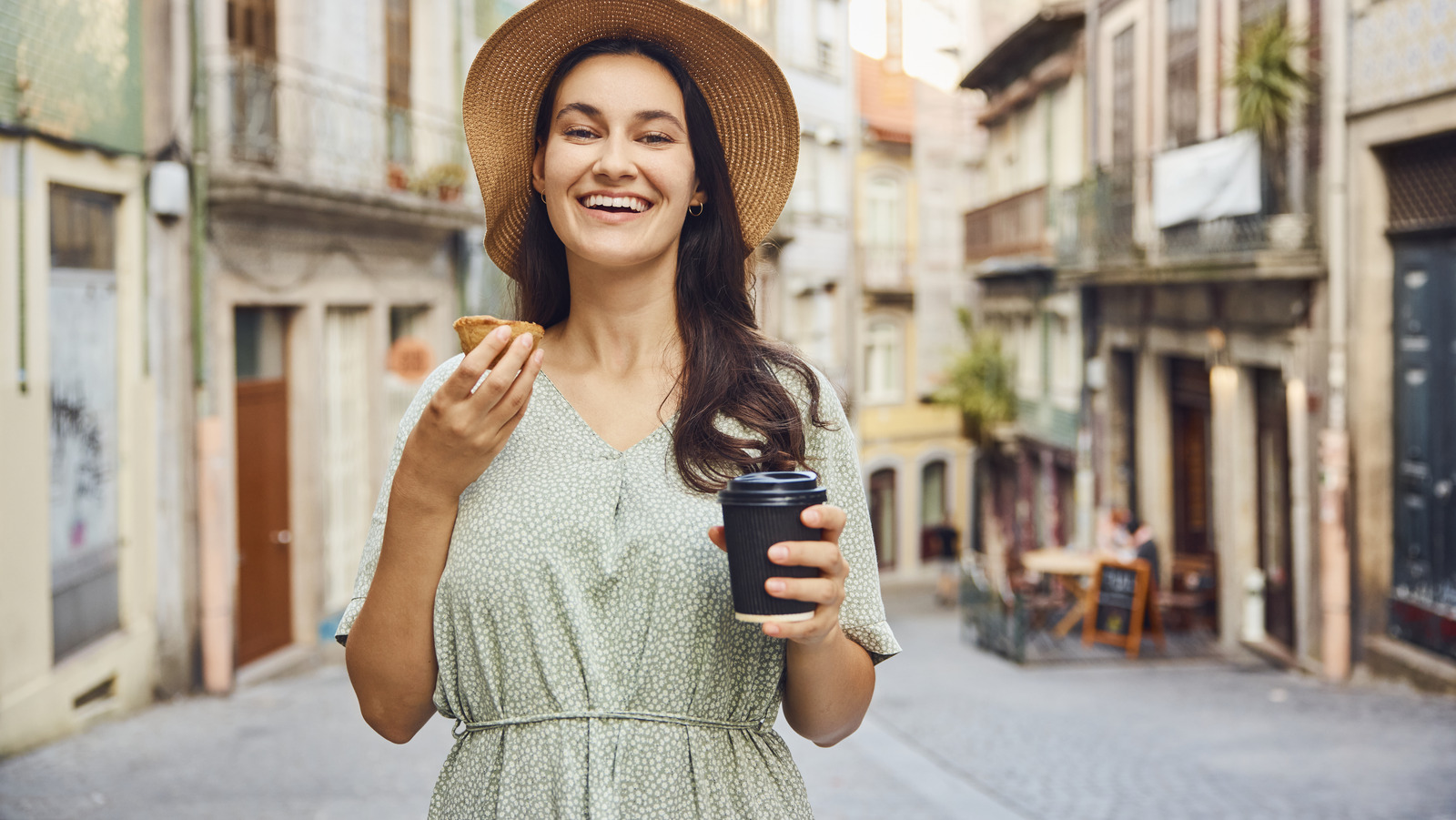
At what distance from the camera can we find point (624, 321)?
2.12 metres

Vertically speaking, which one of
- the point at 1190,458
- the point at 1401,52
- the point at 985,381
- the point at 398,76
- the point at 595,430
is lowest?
the point at 1190,458

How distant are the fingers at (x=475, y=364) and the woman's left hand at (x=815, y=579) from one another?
0.36 m

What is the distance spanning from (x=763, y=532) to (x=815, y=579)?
0.09 metres

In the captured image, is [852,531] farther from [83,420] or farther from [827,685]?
[83,420]

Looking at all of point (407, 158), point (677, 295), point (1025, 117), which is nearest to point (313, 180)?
point (407, 158)

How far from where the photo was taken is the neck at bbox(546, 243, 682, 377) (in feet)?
6.91

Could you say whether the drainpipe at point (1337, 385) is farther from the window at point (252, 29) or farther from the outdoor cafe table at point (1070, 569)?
the window at point (252, 29)

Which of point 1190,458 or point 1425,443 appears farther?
point 1190,458

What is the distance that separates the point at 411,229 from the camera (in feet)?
45.1

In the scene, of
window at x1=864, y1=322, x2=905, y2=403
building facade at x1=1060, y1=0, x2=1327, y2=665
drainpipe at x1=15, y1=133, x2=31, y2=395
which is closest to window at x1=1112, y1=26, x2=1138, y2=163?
building facade at x1=1060, y1=0, x2=1327, y2=665

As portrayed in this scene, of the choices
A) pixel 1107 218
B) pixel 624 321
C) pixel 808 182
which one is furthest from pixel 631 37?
pixel 808 182

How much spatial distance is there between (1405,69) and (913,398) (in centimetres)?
2208

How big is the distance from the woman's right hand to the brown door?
10111 millimetres

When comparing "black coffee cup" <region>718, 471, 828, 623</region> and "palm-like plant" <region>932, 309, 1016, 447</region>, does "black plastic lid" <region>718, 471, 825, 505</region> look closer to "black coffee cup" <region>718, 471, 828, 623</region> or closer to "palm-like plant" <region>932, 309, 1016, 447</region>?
"black coffee cup" <region>718, 471, 828, 623</region>
